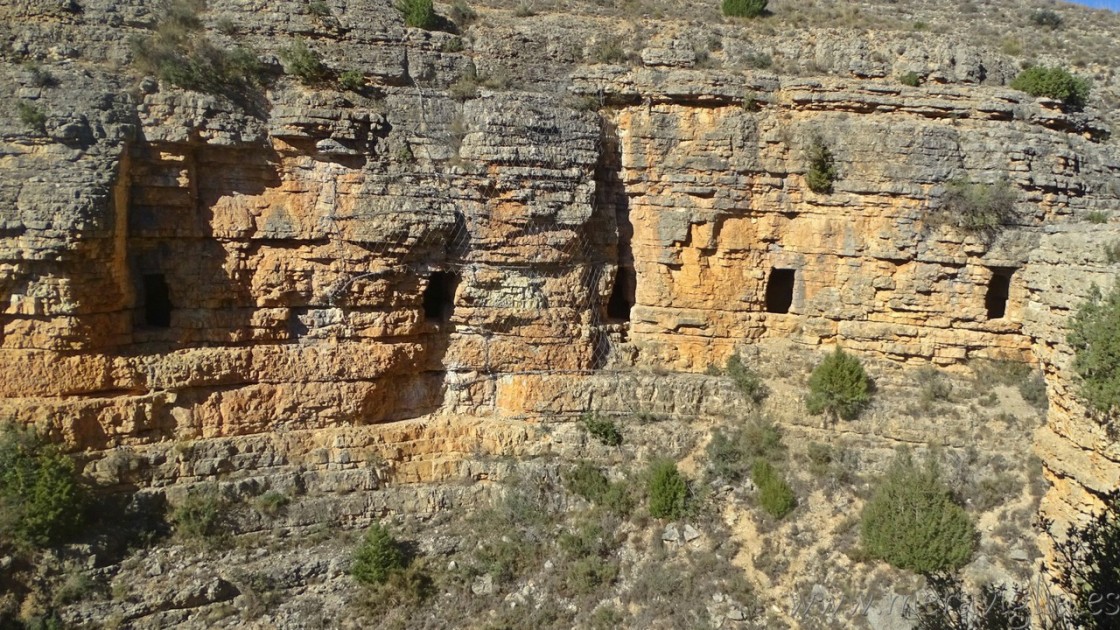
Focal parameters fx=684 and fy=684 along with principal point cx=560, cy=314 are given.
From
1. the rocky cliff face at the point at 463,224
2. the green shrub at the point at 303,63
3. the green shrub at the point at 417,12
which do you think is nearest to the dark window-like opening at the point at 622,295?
the rocky cliff face at the point at 463,224

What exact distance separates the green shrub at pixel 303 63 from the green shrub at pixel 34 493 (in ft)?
21.5

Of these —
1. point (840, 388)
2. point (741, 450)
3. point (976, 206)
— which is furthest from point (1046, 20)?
point (741, 450)

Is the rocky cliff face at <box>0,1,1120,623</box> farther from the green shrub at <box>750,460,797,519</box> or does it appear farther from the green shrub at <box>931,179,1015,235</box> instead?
the green shrub at <box>750,460,797,519</box>

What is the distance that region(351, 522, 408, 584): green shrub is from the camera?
10188 millimetres

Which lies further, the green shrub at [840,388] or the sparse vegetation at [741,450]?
the green shrub at [840,388]

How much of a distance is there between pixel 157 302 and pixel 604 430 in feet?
25.8

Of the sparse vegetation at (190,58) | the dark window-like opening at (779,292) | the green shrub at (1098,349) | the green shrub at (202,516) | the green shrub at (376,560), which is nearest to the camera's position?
the green shrub at (1098,349)

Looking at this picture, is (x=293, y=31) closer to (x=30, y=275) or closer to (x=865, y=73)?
(x=30, y=275)

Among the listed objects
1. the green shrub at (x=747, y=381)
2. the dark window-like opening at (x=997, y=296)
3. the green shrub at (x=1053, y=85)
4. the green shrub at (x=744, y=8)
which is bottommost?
the green shrub at (x=747, y=381)

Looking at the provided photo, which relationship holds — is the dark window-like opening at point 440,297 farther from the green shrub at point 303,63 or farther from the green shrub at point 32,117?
the green shrub at point 32,117

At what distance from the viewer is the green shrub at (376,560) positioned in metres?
10.2

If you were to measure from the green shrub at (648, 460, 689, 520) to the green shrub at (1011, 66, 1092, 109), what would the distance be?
30.1ft

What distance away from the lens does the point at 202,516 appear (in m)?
10.2

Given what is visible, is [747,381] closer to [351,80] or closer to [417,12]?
[351,80]
